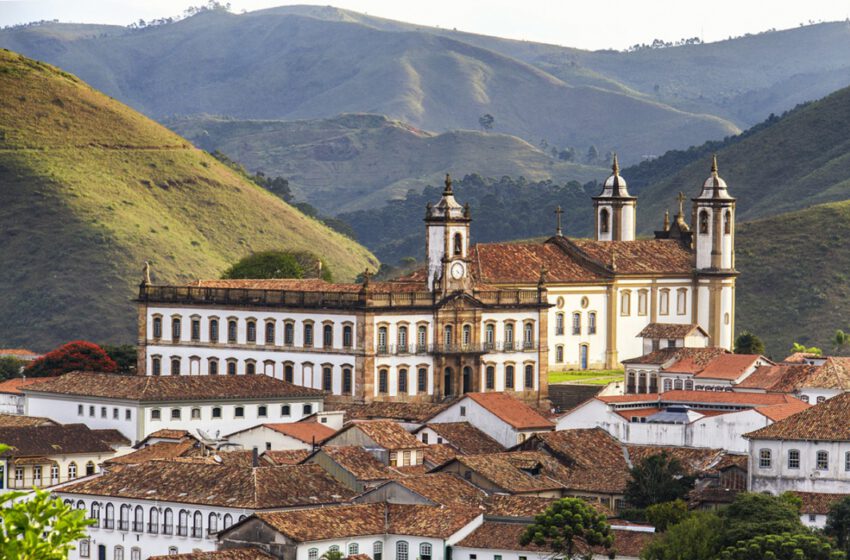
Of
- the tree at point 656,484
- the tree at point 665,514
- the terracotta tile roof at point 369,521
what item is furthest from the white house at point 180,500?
the tree at point 665,514

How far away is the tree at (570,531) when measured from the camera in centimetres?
6262

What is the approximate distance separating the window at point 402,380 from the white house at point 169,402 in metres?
4.10

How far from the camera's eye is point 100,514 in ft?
238

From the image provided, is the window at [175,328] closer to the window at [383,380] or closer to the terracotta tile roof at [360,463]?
the window at [383,380]

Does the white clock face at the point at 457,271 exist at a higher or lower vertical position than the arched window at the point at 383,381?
higher

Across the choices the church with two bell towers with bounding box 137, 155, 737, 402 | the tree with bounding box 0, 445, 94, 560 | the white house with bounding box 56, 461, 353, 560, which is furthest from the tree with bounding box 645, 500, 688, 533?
the tree with bounding box 0, 445, 94, 560

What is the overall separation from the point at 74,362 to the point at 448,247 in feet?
59.6

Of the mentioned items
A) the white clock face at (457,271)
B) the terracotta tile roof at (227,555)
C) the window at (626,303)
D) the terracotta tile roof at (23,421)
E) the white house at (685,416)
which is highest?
the white clock face at (457,271)

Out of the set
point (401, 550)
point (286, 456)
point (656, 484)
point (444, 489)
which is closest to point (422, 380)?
point (286, 456)

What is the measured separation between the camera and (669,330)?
351ft

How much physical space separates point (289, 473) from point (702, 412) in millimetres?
18002

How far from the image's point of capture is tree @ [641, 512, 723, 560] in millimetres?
60094

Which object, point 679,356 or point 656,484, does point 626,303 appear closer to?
point 679,356

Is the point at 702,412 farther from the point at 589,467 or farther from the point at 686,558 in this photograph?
the point at 686,558
